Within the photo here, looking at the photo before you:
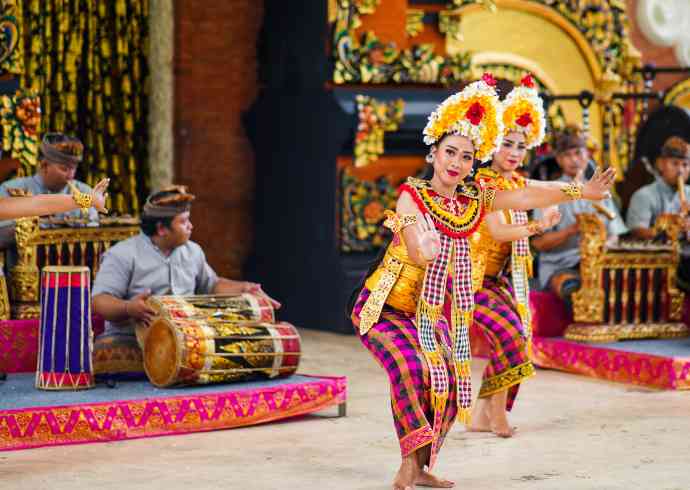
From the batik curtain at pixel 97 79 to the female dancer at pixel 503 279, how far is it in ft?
14.0

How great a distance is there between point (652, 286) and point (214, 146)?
12.4ft

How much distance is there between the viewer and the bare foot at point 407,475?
5.59 metres

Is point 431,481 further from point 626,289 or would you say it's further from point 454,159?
point 626,289

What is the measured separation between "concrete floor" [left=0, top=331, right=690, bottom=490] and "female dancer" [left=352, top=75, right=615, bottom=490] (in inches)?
13.0

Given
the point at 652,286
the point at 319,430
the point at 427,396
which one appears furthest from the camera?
the point at 652,286

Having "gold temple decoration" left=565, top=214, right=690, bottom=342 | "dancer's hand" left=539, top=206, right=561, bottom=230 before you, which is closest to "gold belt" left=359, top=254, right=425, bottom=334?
"dancer's hand" left=539, top=206, right=561, bottom=230

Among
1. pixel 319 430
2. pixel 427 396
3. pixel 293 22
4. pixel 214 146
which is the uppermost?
pixel 293 22

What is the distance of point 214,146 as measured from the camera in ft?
36.3

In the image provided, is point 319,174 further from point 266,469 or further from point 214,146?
point 266,469

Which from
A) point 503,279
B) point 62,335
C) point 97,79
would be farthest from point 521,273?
point 97,79

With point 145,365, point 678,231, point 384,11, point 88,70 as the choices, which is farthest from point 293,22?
point 145,365

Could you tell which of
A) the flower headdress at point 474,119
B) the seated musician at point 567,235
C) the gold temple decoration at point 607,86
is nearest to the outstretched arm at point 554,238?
the seated musician at point 567,235

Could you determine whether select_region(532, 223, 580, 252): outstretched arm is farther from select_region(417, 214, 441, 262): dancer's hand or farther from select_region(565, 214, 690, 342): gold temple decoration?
select_region(417, 214, 441, 262): dancer's hand

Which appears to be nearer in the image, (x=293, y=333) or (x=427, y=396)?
(x=427, y=396)
